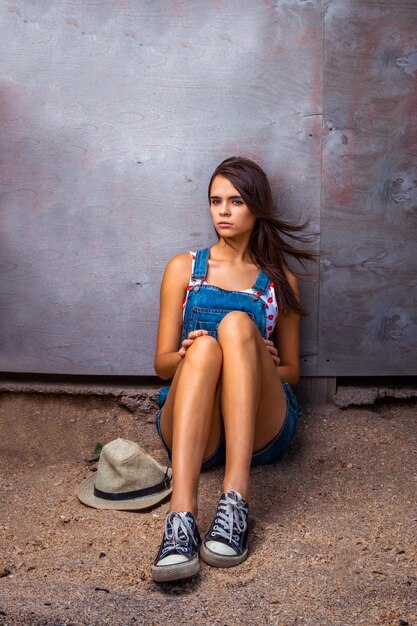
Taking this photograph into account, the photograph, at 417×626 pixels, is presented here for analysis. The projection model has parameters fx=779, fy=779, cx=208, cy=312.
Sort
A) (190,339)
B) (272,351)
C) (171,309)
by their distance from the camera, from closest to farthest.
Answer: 1. (190,339)
2. (272,351)
3. (171,309)

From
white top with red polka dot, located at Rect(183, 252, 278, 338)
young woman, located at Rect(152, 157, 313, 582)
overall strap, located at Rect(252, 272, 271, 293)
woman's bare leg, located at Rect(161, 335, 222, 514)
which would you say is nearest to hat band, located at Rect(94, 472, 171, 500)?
young woman, located at Rect(152, 157, 313, 582)

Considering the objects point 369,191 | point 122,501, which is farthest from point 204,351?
point 369,191

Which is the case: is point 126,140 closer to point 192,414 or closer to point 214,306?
point 214,306

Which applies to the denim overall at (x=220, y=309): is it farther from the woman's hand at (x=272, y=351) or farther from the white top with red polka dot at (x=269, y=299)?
the woman's hand at (x=272, y=351)

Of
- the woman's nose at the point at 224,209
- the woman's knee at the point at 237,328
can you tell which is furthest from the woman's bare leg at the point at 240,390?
the woman's nose at the point at 224,209

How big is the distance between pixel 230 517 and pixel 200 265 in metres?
1.17

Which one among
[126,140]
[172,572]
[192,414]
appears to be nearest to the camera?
[172,572]

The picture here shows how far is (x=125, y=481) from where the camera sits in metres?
3.00

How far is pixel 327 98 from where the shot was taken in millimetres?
3492

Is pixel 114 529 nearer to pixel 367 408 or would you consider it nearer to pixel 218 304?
pixel 218 304

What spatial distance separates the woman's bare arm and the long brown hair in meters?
0.33

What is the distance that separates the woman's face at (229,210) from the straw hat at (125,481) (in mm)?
974

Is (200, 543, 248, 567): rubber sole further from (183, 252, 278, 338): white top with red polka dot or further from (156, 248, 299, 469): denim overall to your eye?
(183, 252, 278, 338): white top with red polka dot

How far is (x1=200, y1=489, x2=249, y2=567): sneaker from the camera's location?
249cm
